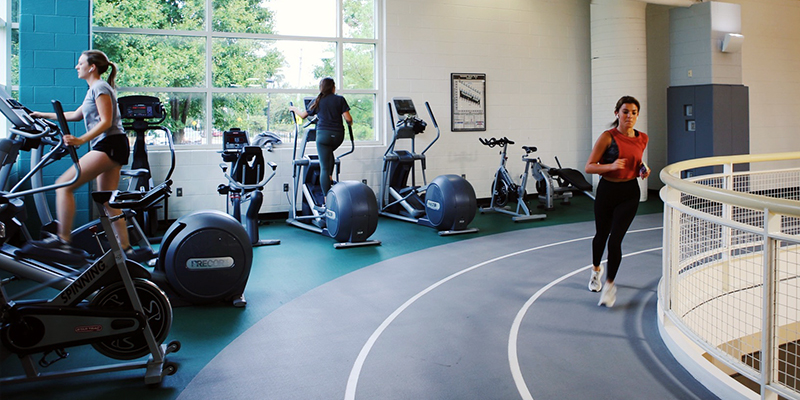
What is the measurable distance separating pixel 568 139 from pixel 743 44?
11.7 feet

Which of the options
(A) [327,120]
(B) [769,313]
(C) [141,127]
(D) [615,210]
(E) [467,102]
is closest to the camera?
(B) [769,313]

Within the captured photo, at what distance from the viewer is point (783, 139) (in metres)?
11.4

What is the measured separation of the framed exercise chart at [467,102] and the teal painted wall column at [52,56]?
505cm

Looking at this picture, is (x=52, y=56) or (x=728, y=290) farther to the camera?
(x=52, y=56)

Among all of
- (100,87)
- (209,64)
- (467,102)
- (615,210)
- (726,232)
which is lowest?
(726,232)

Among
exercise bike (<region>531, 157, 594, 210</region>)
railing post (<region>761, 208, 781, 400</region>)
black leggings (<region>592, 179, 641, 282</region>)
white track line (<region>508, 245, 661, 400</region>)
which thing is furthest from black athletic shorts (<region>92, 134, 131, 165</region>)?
exercise bike (<region>531, 157, 594, 210</region>)

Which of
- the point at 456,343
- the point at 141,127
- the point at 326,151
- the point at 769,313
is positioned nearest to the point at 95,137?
the point at 141,127

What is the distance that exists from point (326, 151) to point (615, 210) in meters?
3.82

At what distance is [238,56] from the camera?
26.4ft

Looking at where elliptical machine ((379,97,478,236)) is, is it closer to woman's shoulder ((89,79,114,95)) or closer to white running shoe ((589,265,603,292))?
white running shoe ((589,265,603,292))

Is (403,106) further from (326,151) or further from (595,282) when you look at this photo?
(595,282)

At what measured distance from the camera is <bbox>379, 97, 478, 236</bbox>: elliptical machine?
7.05 meters

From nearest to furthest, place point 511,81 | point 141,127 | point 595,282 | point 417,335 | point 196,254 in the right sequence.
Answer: point 417,335, point 196,254, point 595,282, point 141,127, point 511,81

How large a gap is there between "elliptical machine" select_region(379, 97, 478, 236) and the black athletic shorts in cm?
358
